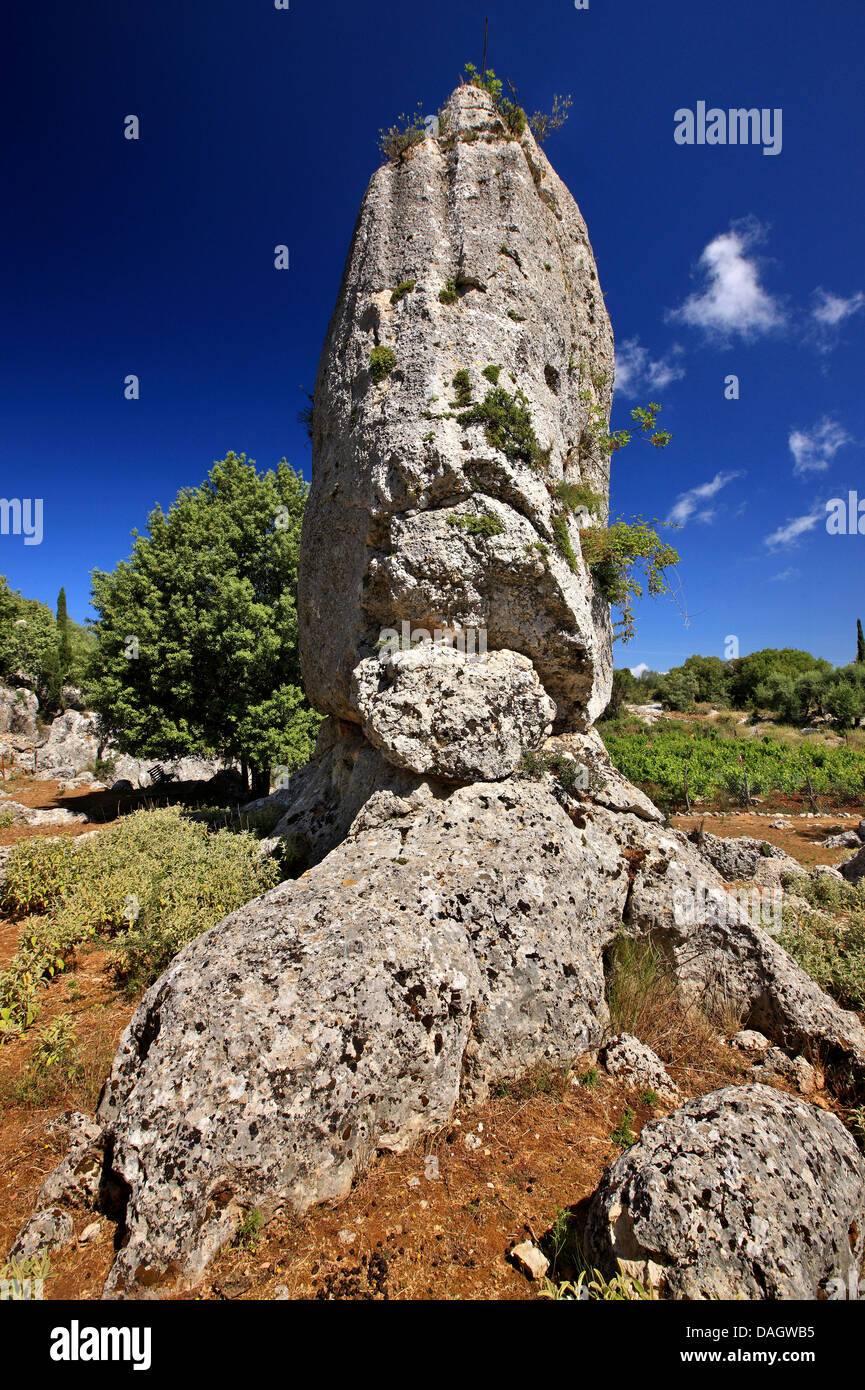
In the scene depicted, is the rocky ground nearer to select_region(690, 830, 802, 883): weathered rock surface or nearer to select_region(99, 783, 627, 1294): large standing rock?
select_region(99, 783, 627, 1294): large standing rock

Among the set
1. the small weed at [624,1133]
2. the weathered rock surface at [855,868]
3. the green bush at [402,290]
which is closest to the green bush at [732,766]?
the weathered rock surface at [855,868]

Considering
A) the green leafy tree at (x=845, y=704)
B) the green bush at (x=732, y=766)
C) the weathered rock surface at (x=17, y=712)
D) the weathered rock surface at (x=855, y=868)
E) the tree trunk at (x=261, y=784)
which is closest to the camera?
the weathered rock surface at (x=855, y=868)

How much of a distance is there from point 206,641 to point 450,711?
11.5m

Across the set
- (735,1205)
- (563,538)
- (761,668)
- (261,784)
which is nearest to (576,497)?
(563,538)

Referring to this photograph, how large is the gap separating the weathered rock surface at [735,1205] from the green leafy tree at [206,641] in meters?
13.0

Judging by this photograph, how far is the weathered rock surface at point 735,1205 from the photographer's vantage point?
7.75 ft

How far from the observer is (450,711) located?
17.1ft

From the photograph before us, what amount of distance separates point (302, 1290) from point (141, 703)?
14.9 meters

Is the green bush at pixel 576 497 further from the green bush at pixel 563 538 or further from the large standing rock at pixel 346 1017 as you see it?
the large standing rock at pixel 346 1017

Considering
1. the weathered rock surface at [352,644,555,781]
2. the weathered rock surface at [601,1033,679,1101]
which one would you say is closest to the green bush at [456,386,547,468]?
the weathered rock surface at [352,644,555,781]

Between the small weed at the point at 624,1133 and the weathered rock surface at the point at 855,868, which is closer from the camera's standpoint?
the small weed at the point at 624,1133

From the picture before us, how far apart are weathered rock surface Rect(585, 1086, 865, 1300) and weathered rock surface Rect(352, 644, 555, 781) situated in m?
2.94

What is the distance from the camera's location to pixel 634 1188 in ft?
8.61

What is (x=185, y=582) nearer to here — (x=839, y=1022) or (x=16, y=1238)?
(x=16, y=1238)
